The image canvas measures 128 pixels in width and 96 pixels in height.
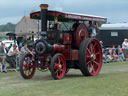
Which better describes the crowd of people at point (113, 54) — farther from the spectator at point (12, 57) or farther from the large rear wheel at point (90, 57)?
the large rear wheel at point (90, 57)

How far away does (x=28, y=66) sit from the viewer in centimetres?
1057

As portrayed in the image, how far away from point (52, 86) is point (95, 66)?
360 centimetres

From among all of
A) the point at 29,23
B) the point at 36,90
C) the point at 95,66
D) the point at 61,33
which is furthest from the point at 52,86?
the point at 29,23

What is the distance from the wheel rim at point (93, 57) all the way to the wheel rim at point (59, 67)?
1.10m

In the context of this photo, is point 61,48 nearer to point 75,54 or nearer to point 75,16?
point 75,54

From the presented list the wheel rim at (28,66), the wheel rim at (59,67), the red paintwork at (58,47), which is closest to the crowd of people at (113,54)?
the red paintwork at (58,47)

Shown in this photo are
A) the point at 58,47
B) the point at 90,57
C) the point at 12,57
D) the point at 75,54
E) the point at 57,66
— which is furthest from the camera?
the point at 12,57

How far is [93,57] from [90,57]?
0.61ft

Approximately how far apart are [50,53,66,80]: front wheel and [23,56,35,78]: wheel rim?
0.97 m

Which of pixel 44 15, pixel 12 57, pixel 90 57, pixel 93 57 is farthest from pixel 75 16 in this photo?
pixel 12 57

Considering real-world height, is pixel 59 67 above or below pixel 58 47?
below

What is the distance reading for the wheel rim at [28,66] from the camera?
10508mm

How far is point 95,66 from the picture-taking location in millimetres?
11781

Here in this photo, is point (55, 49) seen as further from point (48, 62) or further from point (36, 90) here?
point (36, 90)
